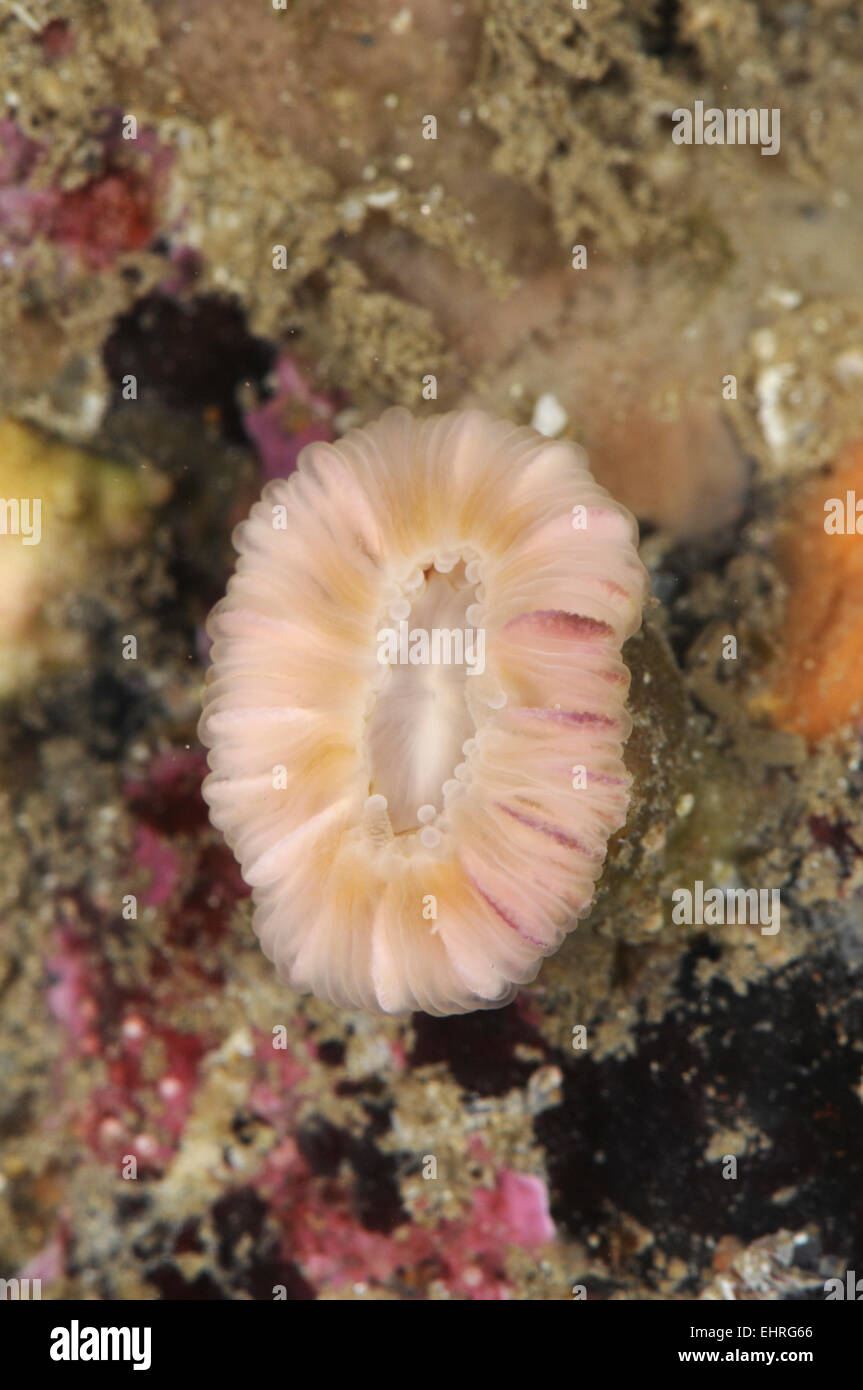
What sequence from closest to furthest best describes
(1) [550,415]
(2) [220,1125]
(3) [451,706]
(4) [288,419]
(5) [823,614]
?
(3) [451,706] < (5) [823,614] < (1) [550,415] < (2) [220,1125] < (4) [288,419]

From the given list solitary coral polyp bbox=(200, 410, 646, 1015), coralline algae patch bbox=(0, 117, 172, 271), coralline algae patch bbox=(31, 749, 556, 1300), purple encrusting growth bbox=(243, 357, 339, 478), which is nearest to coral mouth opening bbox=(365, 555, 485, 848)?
solitary coral polyp bbox=(200, 410, 646, 1015)

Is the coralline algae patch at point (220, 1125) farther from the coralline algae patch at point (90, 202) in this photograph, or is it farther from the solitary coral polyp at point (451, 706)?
the coralline algae patch at point (90, 202)

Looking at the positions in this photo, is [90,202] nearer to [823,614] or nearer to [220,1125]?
[823,614]

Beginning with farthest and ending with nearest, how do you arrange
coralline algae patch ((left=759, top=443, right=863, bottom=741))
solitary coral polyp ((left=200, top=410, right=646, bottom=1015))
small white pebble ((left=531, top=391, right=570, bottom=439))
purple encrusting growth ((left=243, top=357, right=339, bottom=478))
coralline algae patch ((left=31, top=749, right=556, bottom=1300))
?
purple encrusting growth ((left=243, top=357, right=339, bottom=478))
small white pebble ((left=531, top=391, right=570, bottom=439))
coralline algae patch ((left=31, top=749, right=556, bottom=1300))
coralline algae patch ((left=759, top=443, right=863, bottom=741))
solitary coral polyp ((left=200, top=410, right=646, bottom=1015))

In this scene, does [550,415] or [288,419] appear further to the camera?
[288,419]

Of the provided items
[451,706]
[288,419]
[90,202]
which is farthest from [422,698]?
[90,202]

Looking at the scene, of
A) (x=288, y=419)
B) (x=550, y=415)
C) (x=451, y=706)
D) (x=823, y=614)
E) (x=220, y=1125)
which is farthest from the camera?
(x=288, y=419)

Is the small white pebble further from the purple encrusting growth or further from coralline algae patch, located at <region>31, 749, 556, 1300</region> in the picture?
coralline algae patch, located at <region>31, 749, 556, 1300</region>
